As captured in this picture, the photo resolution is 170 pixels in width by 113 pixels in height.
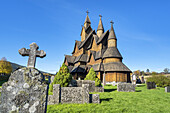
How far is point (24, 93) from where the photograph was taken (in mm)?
2502

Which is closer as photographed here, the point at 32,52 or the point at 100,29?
the point at 32,52

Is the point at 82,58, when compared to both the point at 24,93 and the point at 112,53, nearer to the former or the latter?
the point at 112,53

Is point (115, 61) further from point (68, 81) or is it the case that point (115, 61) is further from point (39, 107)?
point (39, 107)

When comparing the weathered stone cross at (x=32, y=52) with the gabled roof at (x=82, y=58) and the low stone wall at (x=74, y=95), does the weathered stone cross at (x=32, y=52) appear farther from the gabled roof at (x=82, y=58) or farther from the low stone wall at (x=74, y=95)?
the gabled roof at (x=82, y=58)

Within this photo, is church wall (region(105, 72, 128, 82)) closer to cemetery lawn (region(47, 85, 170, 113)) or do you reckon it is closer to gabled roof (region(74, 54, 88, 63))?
gabled roof (region(74, 54, 88, 63))

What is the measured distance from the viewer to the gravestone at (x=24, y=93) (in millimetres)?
2439

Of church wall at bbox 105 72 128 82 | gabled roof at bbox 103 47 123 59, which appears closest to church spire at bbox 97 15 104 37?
gabled roof at bbox 103 47 123 59

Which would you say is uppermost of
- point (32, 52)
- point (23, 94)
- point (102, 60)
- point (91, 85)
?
point (102, 60)

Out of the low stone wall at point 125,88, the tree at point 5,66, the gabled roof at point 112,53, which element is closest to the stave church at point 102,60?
the gabled roof at point 112,53

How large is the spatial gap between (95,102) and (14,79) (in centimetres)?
620

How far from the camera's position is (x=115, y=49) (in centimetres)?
3111

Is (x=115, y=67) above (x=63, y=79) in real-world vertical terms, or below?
above

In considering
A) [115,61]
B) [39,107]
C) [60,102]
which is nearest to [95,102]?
[60,102]

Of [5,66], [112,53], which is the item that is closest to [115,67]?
[112,53]
